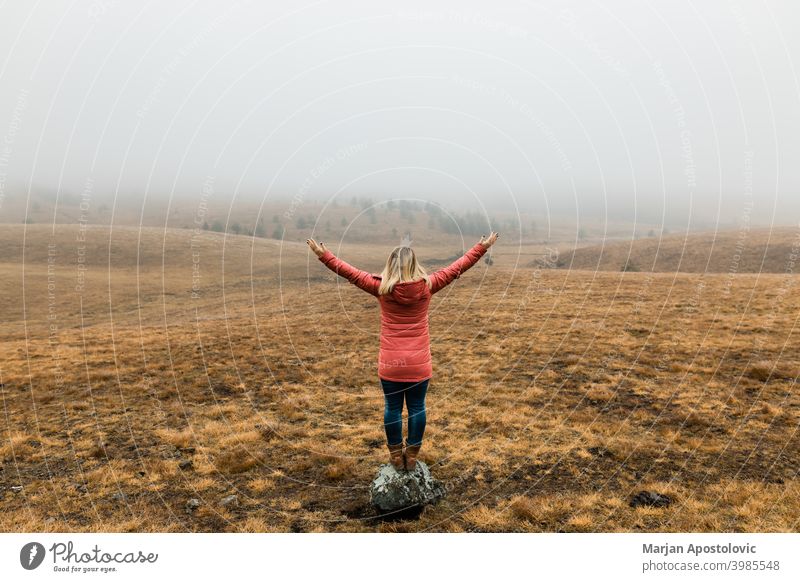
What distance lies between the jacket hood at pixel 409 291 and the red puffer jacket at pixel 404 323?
0.02 m

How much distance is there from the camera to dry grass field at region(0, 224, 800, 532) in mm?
7852

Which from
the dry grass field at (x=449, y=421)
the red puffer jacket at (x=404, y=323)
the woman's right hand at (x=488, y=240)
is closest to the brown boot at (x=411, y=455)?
the dry grass field at (x=449, y=421)

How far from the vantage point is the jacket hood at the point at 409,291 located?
6547mm

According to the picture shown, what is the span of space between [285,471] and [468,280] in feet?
110

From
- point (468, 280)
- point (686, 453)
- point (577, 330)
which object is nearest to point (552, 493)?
point (686, 453)

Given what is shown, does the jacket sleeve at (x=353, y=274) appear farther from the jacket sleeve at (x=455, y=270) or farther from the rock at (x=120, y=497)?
the rock at (x=120, y=497)

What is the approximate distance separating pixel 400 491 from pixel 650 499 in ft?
14.7

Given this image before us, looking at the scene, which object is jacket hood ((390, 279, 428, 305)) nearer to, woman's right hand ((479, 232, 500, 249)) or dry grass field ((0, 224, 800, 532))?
woman's right hand ((479, 232, 500, 249))

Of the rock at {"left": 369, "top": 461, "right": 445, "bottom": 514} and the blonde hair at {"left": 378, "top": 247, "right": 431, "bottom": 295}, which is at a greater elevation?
the blonde hair at {"left": 378, "top": 247, "right": 431, "bottom": 295}

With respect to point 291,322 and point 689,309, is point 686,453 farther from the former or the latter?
point 291,322

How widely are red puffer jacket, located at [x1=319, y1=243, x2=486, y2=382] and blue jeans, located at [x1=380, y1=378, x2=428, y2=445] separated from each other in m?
0.18

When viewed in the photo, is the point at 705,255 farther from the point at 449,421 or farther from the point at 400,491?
the point at 400,491

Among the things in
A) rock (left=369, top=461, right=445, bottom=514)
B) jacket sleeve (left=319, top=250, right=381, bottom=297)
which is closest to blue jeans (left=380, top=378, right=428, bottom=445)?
rock (left=369, top=461, right=445, bottom=514)

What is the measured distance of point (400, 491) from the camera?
744cm
